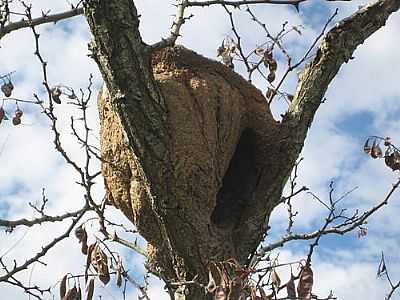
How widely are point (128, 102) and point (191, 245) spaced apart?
47 centimetres

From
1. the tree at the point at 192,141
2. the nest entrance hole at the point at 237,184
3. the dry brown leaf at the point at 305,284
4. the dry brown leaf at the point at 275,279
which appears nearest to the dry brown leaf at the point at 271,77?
the tree at the point at 192,141

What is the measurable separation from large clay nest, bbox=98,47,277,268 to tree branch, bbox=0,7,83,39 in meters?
0.57

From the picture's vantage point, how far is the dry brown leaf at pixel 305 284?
80.4 inches

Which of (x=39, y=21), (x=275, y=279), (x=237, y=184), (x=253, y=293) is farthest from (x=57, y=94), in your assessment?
(x=253, y=293)

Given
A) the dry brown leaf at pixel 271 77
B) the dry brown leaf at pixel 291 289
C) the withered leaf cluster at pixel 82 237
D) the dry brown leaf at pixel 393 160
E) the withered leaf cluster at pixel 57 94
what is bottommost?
the dry brown leaf at pixel 291 289

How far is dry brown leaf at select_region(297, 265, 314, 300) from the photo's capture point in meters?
2.04

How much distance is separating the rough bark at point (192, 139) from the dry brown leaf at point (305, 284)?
1.10 feet

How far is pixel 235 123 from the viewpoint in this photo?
2.53m

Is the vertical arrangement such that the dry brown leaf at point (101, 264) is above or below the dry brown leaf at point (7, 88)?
below

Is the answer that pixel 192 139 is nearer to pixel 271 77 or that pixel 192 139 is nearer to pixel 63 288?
pixel 63 288

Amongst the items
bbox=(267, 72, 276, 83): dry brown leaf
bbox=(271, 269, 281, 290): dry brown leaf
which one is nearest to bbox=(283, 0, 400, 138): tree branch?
bbox=(271, 269, 281, 290): dry brown leaf

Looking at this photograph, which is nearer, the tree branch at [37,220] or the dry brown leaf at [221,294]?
the dry brown leaf at [221,294]

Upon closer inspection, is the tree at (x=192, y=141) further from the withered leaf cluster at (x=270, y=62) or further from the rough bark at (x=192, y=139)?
the withered leaf cluster at (x=270, y=62)

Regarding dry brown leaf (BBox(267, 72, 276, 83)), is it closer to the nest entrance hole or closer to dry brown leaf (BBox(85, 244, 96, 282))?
the nest entrance hole
